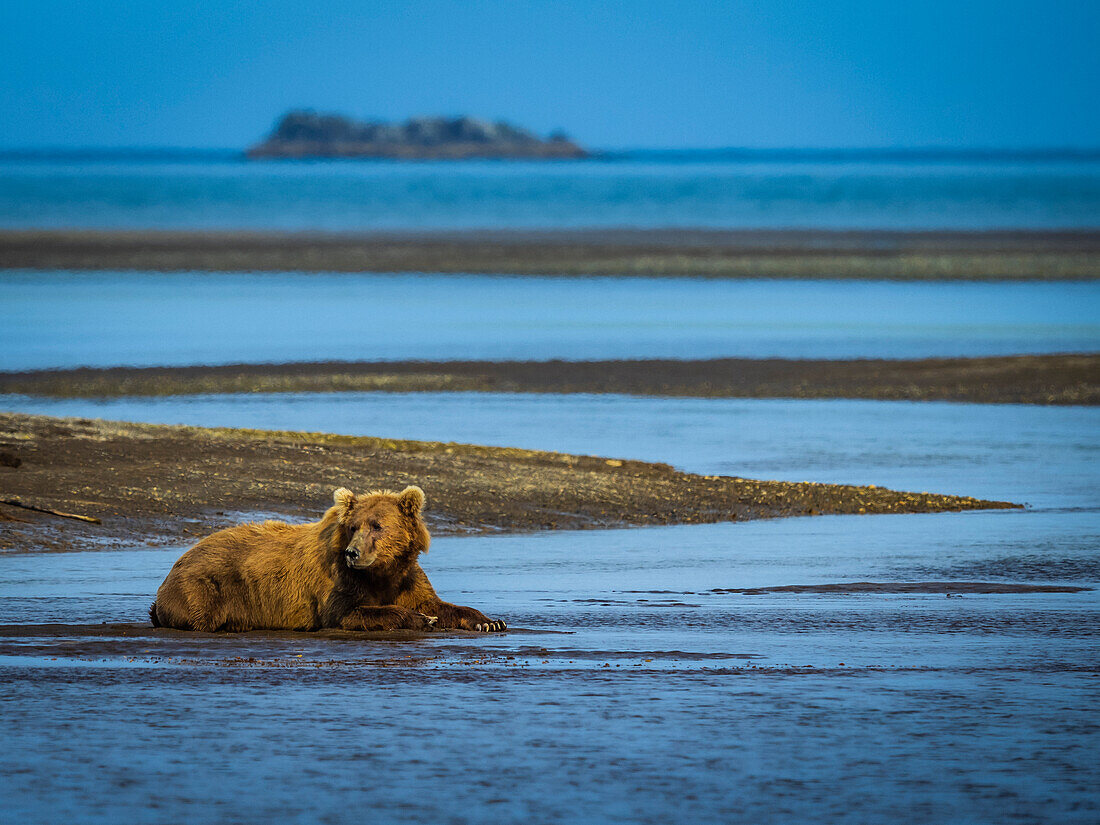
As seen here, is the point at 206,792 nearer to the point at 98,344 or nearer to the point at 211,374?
the point at 211,374

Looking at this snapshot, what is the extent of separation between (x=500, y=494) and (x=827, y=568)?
3.90 meters

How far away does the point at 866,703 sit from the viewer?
7.86 meters

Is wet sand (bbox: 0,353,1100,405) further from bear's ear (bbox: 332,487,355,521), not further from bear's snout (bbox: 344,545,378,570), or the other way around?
bear's snout (bbox: 344,545,378,570)

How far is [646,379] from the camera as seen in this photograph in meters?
25.9

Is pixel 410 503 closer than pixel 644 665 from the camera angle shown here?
No

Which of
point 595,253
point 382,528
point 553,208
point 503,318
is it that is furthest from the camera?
point 553,208

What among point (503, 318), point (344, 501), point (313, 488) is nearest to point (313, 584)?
point (344, 501)

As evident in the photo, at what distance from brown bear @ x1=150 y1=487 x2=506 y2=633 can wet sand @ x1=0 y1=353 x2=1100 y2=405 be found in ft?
48.2

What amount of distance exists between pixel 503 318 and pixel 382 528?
90.1 ft

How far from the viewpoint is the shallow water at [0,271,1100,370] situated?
29625mm

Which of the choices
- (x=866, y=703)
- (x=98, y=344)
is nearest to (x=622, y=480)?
(x=866, y=703)

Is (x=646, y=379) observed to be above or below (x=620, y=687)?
above

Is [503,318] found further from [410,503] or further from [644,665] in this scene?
[644,665]

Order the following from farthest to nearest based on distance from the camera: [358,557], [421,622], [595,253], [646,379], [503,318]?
[595,253] → [503,318] → [646,379] → [421,622] → [358,557]
